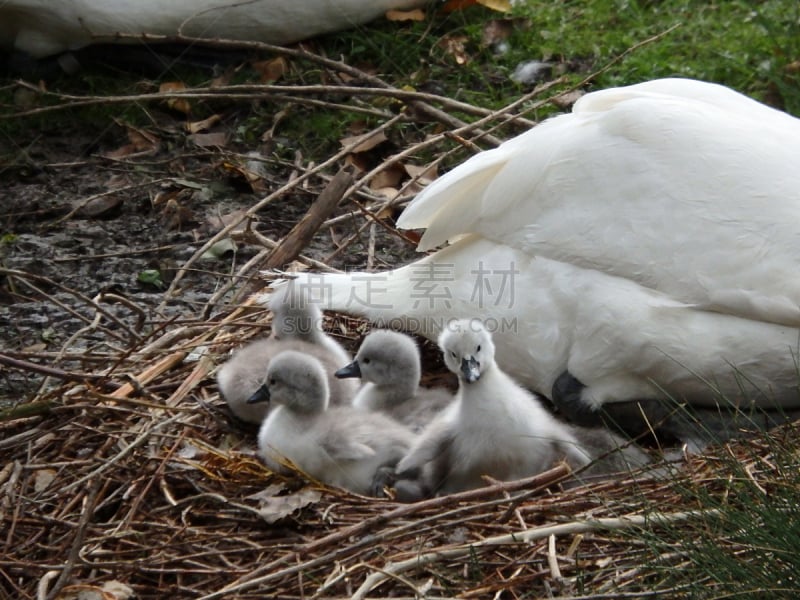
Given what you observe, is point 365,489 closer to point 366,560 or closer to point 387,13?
point 366,560

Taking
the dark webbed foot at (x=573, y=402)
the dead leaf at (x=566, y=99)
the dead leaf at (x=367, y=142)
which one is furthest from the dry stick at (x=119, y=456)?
the dead leaf at (x=566, y=99)

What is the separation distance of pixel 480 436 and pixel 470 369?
0.22 metres

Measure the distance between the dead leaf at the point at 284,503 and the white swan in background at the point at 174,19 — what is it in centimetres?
407

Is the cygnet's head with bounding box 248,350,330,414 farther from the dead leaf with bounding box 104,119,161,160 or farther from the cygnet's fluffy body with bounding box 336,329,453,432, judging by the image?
the dead leaf with bounding box 104,119,161,160

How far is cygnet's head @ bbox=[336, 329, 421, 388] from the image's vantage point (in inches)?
188

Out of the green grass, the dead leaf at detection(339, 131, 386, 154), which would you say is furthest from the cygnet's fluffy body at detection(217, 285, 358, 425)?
the green grass

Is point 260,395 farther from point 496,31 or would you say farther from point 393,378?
point 496,31

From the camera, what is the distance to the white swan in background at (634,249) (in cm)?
432

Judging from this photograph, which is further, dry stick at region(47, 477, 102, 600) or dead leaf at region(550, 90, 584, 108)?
dead leaf at region(550, 90, 584, 108)

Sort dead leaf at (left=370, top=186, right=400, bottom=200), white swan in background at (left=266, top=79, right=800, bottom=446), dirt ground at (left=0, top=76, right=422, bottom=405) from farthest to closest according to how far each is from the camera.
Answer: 1. dead leaf at (left=370, top=186, right=400, bottom=200)
2. dirt ground at (left=0, top=76, right=422, bottom=405)
3. white swan in background at (left=266, top=79, right=800, bottom=446)

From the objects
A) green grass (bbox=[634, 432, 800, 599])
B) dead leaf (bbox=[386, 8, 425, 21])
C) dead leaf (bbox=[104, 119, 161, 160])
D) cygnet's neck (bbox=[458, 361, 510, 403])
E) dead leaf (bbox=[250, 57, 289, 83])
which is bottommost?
green grass (bbox=[634, 432, 800, 599])

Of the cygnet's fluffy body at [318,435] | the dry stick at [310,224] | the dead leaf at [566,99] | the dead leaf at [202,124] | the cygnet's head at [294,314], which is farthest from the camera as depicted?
the dead leaf at [202,124]

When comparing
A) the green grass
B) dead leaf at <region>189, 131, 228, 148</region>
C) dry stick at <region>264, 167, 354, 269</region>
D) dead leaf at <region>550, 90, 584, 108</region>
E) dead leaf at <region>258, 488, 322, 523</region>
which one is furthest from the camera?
dead leaf at <region>189, 131, 228, 148</region>

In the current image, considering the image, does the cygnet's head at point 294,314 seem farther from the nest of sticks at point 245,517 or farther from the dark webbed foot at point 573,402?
the dark webbed foot at point 573,402
